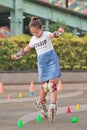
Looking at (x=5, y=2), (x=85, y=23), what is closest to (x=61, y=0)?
(x=85, y=23)

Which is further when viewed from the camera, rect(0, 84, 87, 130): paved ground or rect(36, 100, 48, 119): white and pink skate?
rect(36, 100, 48, 119): white and pink skate

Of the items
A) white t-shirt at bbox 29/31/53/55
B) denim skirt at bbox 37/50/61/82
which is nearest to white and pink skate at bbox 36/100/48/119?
denim skirt at bbox 37/50/61/82

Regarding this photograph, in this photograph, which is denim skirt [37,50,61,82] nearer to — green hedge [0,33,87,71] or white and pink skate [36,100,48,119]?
white and pink skate [36,100,48,119]

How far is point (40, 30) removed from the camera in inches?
314

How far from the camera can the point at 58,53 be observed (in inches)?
744

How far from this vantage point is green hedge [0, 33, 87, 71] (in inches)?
720

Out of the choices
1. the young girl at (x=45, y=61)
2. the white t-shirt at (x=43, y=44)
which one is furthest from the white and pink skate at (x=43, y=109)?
the white t-shirt at (x=43, y=44)

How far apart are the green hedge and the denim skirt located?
10.3 m

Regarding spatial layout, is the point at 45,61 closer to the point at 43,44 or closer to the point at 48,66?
the point at 48,66

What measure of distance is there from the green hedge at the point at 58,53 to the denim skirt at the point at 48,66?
33.9 ft

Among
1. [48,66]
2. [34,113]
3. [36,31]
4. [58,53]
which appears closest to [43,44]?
[36,31]

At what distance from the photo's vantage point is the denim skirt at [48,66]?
786 cm

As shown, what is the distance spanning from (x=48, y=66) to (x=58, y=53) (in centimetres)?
1099

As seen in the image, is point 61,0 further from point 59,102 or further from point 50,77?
point 50,77
